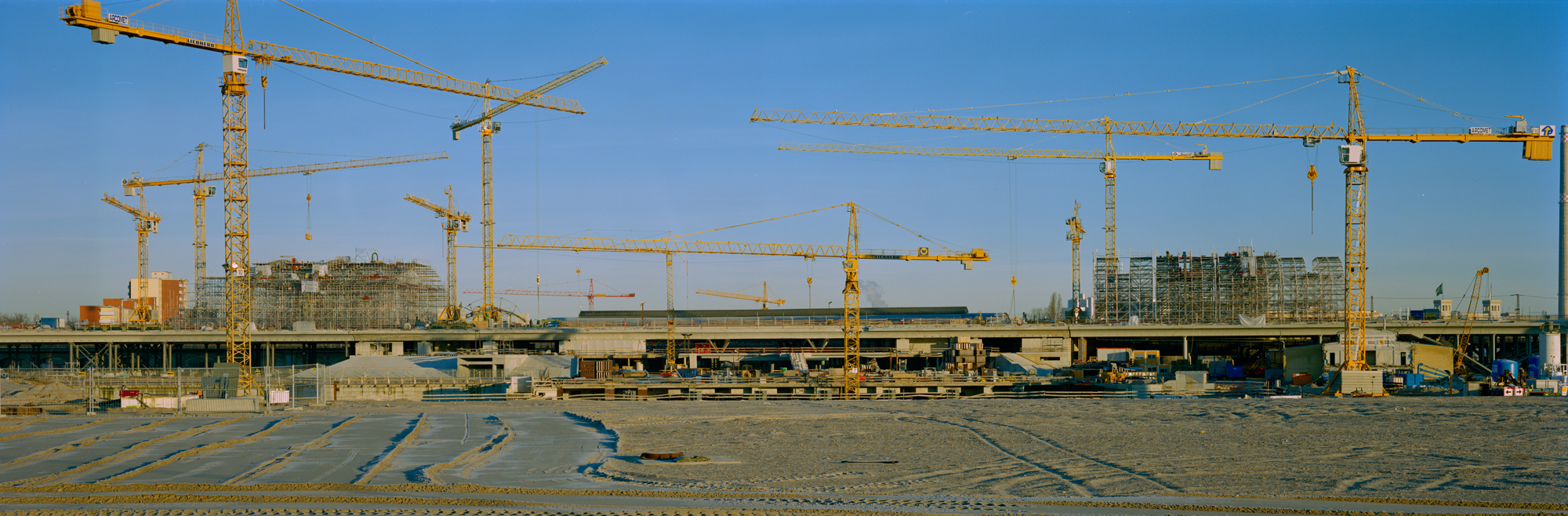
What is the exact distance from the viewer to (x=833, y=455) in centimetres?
2472

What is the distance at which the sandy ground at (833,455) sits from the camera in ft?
60.7

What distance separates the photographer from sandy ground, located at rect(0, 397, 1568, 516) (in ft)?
60.7

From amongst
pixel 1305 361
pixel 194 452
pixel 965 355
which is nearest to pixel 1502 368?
pixel 1305 361

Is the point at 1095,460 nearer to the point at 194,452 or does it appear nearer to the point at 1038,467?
the point at 1038,467

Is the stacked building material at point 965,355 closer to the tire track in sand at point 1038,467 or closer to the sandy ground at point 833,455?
the sandy ground at point 833,455

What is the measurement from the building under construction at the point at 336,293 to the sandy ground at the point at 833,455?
4900 inches

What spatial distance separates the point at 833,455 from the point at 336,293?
506 feet

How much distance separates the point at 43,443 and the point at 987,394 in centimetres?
5156

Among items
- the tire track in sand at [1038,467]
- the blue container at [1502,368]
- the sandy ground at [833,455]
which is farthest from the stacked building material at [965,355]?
the tire track in sand at [1038,467]

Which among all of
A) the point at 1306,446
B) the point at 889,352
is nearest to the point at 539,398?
the point at 1306,446

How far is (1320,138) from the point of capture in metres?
82.8

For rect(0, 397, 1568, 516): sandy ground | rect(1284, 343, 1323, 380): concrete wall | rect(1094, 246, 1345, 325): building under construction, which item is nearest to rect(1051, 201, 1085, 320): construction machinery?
rect(1094, 246, 1345, 325): building under construction

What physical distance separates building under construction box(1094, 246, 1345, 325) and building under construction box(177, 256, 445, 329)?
10250 centimetres

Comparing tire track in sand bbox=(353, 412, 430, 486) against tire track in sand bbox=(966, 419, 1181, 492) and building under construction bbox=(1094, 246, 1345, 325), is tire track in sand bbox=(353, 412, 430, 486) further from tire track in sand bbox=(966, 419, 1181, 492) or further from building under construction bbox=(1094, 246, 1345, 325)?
building under construction bbox=(1094, 246, 1345, 325)
